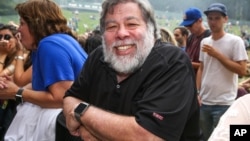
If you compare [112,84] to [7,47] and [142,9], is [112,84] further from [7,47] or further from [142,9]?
[7,47]

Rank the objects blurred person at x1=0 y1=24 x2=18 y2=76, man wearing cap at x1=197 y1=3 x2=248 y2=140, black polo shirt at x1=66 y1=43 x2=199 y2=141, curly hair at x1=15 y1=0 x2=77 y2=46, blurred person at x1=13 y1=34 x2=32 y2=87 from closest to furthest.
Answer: black polo shirt at x1=66 y1=43 x2=199 y2=141 → curly hair at x1=15 y1=0 x2=77 y2=46 → blurred person at x1=13 y1=34 x2=32 y2=87 → man wearing cap at x1=197 y1=3 x2=248 y2=140 → blurred person at x1=0 y1=24 x2=18 y2=76

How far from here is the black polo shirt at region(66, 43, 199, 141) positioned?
108 cm

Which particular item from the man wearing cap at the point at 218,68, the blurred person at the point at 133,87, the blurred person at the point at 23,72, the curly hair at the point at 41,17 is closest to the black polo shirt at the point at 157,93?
the blurred person at the point at 133,87

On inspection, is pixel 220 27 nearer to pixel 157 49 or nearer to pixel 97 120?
pixel 157 49

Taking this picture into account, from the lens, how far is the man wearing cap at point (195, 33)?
10.6 ft

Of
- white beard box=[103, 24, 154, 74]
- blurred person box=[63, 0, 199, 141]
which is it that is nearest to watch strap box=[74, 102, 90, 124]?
blurred person box=[63, 0, 199, 141]

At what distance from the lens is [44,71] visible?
1574mm

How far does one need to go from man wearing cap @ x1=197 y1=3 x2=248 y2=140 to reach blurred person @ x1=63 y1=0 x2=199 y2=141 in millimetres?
1522

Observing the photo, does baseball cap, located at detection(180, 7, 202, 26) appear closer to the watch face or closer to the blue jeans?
the blue jeans

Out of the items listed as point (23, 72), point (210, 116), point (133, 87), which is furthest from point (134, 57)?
point (210, 116)

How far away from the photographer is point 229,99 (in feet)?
9.22

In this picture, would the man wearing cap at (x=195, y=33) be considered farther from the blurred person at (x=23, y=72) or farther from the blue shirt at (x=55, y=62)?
the blue shirt at (x=55, y=62)

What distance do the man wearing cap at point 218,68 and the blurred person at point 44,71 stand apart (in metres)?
1.39

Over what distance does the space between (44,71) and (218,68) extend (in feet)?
5.46
